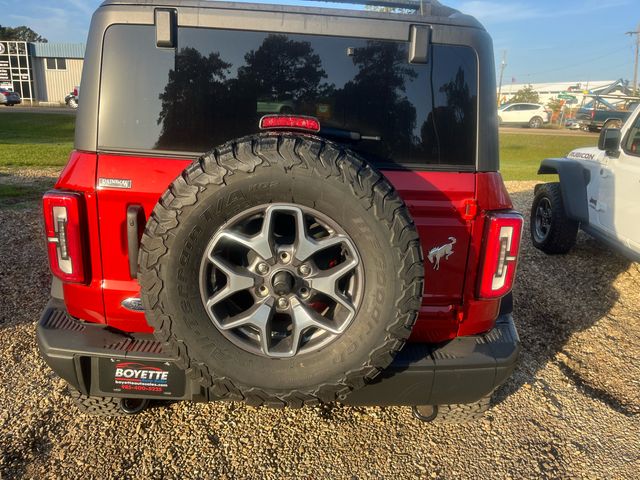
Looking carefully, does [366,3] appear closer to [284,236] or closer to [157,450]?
[284,236]

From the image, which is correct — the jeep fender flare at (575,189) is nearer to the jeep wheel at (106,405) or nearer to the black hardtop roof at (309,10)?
the black hardtop roof at (309,10)

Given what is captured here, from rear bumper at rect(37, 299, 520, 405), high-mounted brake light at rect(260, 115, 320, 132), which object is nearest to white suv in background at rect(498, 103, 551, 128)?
rear bumper at rect(37, 299, 520, 405)

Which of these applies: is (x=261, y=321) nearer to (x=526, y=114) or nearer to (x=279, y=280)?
(x=279, y=280)

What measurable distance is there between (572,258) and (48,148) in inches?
504

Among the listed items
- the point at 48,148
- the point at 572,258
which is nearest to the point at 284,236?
the point at 572,258

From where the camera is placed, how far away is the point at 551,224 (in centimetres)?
585

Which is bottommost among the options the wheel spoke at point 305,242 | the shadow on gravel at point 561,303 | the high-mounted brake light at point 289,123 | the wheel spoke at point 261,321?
the shadow on gravel at point 561,303

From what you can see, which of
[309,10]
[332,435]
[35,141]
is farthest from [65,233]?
[35,141]

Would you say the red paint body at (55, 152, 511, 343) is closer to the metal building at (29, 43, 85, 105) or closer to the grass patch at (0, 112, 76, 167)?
the grass patch at (0, 112, 76, 167)

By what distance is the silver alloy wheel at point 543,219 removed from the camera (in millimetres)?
6024

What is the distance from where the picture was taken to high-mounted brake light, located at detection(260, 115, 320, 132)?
214 cm

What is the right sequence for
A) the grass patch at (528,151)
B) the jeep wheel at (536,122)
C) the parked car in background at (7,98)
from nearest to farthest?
the grass patch at (528,151) < the jeep wheel at (536,122) < the parked car in background at (7,98)

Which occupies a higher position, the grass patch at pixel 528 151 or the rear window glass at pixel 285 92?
the rear window glass at pixel 285 92

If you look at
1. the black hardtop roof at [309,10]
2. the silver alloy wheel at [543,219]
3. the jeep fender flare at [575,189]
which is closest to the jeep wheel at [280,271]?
the black hardtop roof at [309,10]
